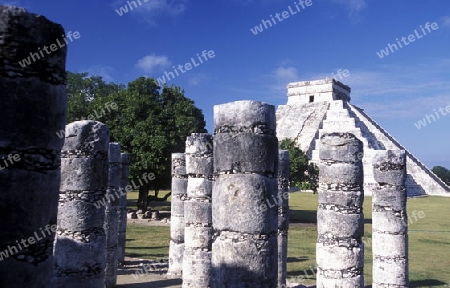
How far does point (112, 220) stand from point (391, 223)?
6.05 m

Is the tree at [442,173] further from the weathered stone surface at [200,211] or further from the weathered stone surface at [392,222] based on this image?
the weathered stone surface at [200,211]

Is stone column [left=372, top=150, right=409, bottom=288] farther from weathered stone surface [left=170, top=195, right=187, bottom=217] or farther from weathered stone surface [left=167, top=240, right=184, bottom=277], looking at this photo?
weathered stone surface [left=170, top=195, right=187, bottom=217]

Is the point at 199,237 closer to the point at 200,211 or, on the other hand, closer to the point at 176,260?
the point at 200,211

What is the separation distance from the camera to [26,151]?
3119 mm

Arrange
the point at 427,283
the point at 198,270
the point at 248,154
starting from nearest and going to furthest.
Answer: the point at 248,154 → the point at 198,270 → the point at 427,283

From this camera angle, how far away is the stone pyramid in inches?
1686

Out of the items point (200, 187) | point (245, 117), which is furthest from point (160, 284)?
point (245, 117)

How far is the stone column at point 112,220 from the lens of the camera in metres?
9.48

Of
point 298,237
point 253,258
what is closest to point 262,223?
point 253,258

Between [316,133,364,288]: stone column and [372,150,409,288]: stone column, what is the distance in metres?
1.17

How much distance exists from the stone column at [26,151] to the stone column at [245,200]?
2.35m

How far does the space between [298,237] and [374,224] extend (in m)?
8.31

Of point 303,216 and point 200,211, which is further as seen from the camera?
point 303,216

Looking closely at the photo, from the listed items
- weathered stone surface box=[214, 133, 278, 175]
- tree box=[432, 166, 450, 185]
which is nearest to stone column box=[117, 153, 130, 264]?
weathered stone surface box=[214, 133, 278, 175]
